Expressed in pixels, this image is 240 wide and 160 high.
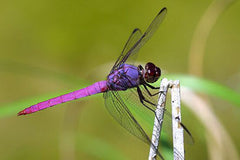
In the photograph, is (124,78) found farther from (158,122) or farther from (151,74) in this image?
(158,122)

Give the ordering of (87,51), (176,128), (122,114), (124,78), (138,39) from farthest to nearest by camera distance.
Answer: (87,51) < (138,39) < (124,78) < (122,114) < (176,128)

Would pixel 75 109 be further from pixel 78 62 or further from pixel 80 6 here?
pixel 80 6

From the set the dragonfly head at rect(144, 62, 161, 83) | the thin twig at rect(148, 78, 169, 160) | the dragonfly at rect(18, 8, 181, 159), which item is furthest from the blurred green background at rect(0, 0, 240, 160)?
the thin twig at rect(148, 78, 169, 160)

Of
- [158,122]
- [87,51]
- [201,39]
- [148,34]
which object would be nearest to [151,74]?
[148,34]

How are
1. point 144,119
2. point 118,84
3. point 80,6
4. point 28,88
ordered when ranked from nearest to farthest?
point 144,119 → point 118,84 → point 28,88 → point 80,6

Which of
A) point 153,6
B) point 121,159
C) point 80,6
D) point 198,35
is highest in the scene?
point 80,6

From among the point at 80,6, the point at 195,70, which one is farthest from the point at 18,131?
the point at 195,70

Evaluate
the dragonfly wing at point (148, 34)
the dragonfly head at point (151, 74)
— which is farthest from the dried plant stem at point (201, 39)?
the dragonfly head at point (151, 74)
